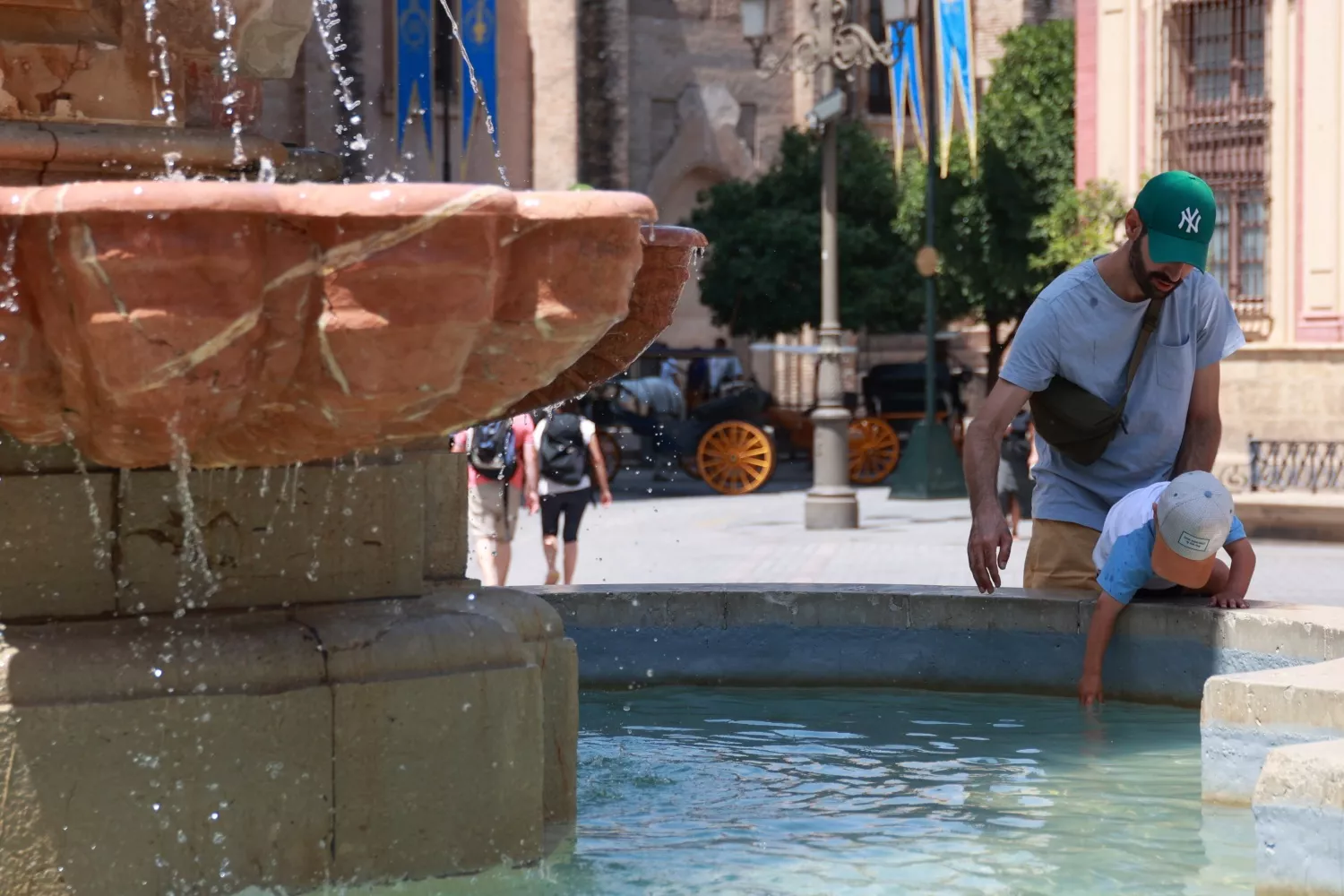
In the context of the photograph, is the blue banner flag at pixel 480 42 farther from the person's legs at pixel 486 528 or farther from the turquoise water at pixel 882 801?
the turquoise water at pixel 882 801

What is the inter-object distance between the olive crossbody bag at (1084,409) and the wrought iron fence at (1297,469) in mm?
14151

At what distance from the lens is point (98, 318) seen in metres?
2.93

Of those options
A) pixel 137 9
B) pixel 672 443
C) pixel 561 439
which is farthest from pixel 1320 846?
pixel 672 443

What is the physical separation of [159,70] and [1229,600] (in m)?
3.03

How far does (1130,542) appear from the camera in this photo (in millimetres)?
5148

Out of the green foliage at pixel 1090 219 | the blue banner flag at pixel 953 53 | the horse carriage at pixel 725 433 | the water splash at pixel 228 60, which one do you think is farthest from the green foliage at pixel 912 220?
the water splash at pixel 228 60

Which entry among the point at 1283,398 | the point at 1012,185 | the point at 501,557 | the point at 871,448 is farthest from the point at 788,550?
the point at 1012,185

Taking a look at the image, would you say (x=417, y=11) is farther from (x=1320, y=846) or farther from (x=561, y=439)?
(x=1320, y=846)

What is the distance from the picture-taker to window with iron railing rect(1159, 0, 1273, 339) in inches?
981

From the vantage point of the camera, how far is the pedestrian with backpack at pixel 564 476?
35.8 feet

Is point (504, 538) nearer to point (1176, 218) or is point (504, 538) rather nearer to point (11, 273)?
point (1176, 218)

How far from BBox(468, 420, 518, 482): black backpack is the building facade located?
14383 mm

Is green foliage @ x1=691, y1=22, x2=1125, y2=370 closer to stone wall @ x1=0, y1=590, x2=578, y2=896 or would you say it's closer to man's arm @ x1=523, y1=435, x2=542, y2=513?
man's arm @ x1=523, y1=435, x2=542, y2=513

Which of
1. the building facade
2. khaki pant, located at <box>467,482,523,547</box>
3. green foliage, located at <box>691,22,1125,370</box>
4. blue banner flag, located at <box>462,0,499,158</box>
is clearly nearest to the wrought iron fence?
the building facade
